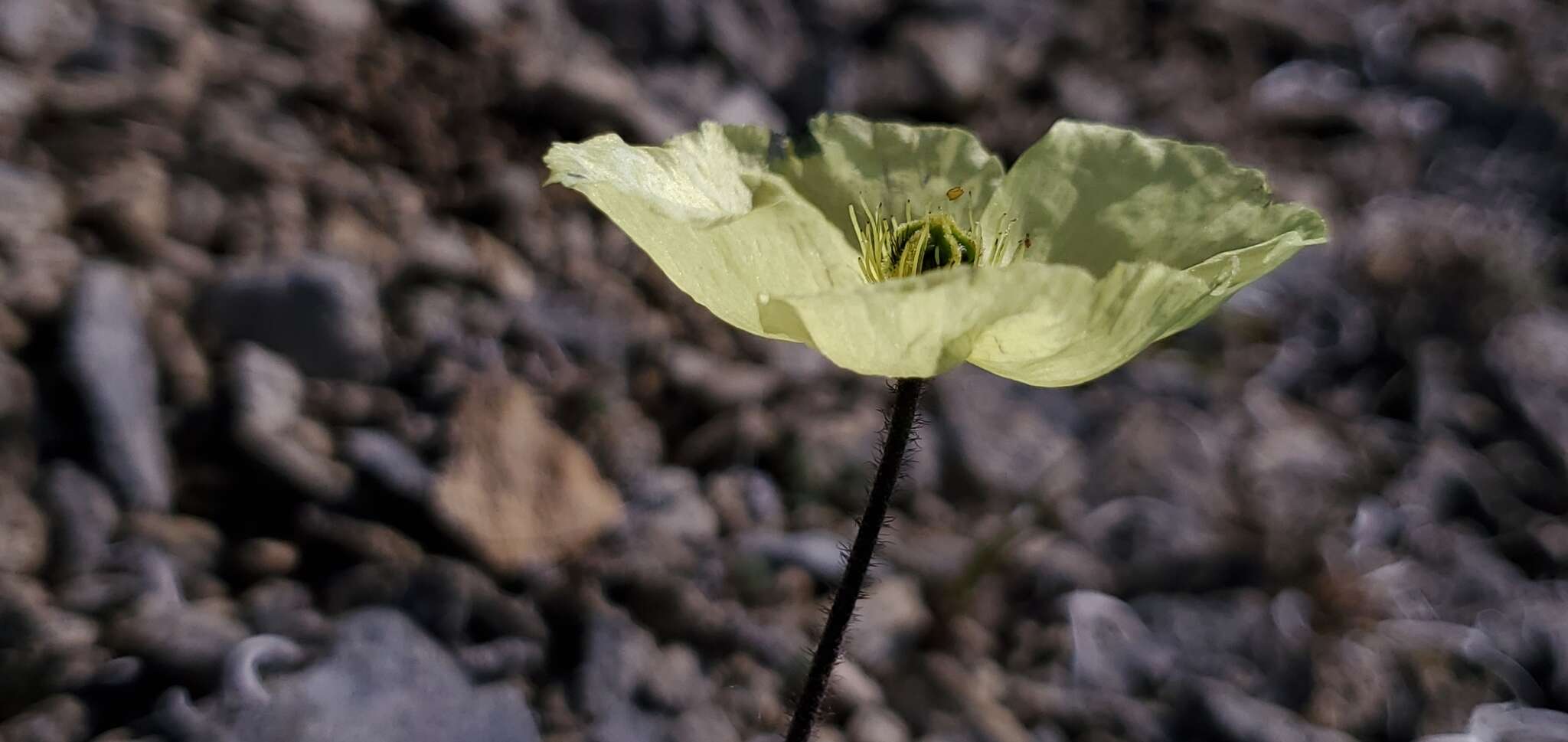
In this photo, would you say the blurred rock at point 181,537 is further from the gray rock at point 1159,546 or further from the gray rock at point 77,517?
the gray rock at point 1159,546

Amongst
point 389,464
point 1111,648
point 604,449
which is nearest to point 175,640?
point 389,464

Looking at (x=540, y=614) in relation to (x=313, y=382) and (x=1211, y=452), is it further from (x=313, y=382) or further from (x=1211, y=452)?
(x=1211, y=452)

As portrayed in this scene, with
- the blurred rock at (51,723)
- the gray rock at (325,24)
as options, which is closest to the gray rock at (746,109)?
the gray rock at (325,24)

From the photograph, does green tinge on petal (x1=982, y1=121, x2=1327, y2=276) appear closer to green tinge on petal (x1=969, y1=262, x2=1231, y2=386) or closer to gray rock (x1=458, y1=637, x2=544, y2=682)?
green tinge on petal (x1=969, y1=262, x2=1231, y2=386)

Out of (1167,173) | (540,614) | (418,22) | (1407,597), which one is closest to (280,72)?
(418,22)

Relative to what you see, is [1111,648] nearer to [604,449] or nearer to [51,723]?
[604,449]

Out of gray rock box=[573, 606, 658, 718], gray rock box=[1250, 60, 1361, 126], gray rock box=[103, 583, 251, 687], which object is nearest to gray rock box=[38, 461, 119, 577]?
gray rock box=[103, 583, 251, 687]
